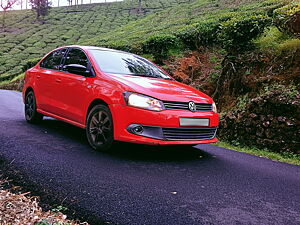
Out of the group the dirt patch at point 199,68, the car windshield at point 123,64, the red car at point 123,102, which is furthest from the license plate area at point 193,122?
the dirt patch at point 199,68

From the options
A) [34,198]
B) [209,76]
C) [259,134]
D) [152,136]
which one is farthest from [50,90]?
[209,76]

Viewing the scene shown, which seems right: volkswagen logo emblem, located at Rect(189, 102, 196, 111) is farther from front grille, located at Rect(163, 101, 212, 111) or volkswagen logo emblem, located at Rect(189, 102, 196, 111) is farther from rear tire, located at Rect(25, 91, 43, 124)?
rear tire, located at Rect(25, 91, 43, 124)

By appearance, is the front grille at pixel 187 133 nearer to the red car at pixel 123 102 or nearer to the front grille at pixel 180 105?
the red car at pixel 123 102

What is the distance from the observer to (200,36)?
35.4ft

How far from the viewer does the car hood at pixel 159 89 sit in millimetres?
4125

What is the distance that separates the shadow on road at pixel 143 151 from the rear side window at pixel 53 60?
4.27 feet

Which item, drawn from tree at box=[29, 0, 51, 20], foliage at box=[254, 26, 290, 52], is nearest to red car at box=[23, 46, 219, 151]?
foliage at box=[254, 26, 290, 52]

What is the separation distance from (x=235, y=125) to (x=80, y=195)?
14.6 ft

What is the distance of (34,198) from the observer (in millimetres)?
2762

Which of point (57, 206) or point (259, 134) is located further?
point (259, 134)

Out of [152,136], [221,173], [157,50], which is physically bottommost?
[221,173]

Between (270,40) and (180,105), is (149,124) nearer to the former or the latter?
(180,105)

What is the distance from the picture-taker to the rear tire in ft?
20.5

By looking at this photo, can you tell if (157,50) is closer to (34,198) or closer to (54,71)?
(54,71)
